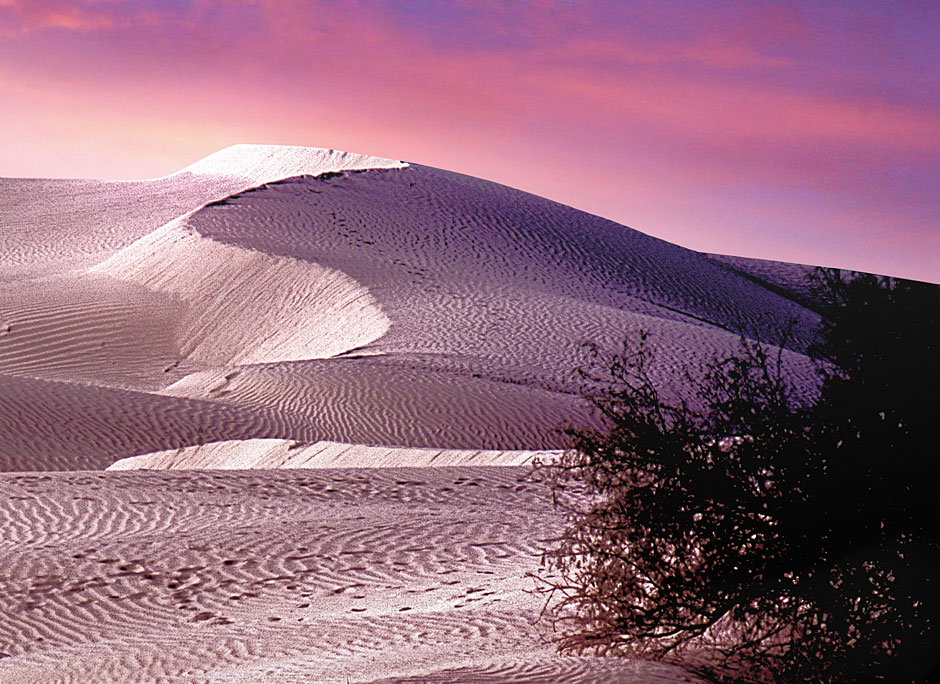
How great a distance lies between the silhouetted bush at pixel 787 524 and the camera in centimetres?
540

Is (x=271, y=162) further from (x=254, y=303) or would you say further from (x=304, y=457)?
(x=304, y=457)

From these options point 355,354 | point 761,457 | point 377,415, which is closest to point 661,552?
point 761,457

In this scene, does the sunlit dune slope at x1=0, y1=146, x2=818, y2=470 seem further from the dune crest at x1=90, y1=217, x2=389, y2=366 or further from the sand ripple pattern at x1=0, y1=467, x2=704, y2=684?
the sand ripple pattern at x1=0, y1=467, x2=704, y2=684

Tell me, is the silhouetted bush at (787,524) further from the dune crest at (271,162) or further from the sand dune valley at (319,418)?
the dune crest at (271,162)

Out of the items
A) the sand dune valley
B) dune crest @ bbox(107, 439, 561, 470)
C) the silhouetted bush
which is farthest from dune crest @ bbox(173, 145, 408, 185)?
the silhouetted bush

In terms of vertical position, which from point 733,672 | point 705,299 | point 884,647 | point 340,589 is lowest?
point 340,589

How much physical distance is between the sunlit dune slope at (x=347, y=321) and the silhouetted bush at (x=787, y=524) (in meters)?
2.76

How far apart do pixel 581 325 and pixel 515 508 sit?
13.8 metres

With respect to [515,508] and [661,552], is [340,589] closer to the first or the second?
[515,508]

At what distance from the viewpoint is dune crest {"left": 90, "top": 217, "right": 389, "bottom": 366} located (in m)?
26.2

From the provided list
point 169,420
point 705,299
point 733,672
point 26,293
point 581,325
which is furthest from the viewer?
point 705,299

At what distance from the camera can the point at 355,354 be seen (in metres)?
22.9

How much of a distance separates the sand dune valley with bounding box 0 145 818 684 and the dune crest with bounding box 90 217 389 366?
10 centimetres

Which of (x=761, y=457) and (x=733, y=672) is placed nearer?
(x=761, y=457)
